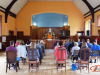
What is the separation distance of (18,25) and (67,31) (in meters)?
6.81

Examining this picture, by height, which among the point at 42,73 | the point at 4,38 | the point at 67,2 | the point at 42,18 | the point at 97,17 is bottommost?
the point at 42,73

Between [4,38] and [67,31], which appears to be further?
[67,31]

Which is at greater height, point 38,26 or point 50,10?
point 50,10

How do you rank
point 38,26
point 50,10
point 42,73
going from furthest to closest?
point 38,26 → point 50,10 → point 42,73

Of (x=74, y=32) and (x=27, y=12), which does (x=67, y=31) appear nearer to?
(x=74, y=32)

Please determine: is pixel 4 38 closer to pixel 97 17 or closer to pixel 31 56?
pixel 31 56

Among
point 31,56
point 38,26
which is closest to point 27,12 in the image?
point 38,26

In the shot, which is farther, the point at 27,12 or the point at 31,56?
the point at 27,12

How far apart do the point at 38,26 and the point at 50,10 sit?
189 inches

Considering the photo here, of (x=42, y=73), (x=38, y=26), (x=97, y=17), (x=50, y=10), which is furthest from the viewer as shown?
(x=38, y=26)

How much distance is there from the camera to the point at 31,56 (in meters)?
4.40

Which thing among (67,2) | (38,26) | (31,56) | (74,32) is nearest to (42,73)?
(31,56)

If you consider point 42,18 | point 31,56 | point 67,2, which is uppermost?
point 67,2

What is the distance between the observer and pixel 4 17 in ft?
37.3
